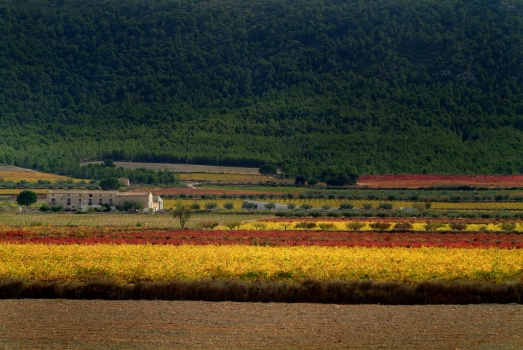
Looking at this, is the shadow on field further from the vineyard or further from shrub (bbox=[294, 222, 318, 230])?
shrub (bbox=[294, 222, 318, 230])

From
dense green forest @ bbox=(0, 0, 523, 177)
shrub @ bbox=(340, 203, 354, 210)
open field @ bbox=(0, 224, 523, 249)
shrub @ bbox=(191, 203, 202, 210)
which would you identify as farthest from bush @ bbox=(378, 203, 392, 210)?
dense green forest @ bbox=(0, 0, 523, 177)

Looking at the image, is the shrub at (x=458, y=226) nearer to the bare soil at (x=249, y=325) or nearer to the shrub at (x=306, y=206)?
the shrub at (x=306, y=206)

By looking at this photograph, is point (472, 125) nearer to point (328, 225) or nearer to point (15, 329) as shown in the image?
point (328, 225)

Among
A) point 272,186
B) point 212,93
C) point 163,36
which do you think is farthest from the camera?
point 163,36

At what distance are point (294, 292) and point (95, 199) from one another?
5434 cm

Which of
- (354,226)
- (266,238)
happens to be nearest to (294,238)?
(266,238)

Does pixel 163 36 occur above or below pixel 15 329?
above

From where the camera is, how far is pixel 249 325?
23.7 m

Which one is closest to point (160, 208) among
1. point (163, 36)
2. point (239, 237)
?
point (239, 237)

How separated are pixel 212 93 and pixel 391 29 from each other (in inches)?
1160

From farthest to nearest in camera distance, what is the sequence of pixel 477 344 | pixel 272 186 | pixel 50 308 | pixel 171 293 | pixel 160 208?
1. pixel 272 186
2. pixel 160 208
3. pixel 171 293
4. pixel 50 308
5. pixel 477 344

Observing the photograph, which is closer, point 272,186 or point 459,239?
point 459,239

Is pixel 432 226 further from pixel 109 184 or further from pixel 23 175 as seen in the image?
pixel 23 175

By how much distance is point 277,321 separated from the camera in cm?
2422
